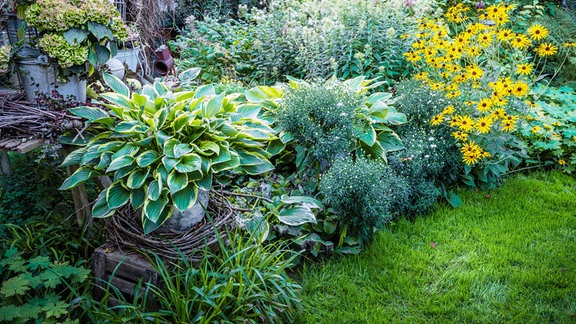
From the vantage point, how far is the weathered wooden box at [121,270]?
2.52m

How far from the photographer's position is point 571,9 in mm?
6723

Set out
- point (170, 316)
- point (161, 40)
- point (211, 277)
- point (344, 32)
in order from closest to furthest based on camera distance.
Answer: point (170, 316) → point (211, 277) → point (344, 32) → point (161, 40)

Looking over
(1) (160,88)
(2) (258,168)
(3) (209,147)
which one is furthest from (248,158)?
(1) (160,88)

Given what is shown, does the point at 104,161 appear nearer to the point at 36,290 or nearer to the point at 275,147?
the point at 36,290

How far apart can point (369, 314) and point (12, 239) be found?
2074mm

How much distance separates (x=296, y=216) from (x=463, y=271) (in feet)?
3.48

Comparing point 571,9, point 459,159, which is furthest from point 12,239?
point 571,9

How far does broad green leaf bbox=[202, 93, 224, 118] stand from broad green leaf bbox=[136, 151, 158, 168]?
1.27 ft

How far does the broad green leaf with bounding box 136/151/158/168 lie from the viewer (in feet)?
8.32

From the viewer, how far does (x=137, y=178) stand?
2.57 m

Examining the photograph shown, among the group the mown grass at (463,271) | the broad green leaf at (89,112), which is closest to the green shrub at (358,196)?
the mown grass at (463,271)

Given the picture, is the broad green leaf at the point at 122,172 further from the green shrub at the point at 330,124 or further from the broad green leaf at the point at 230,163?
the green shrub at the point at 330,124

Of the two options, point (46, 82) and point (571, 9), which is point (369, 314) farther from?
point (571, 9)

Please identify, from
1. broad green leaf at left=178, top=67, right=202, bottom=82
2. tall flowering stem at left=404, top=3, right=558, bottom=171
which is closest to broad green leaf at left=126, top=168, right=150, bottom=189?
broad green leaf at left=178, top=67, right=202, bottom=82
